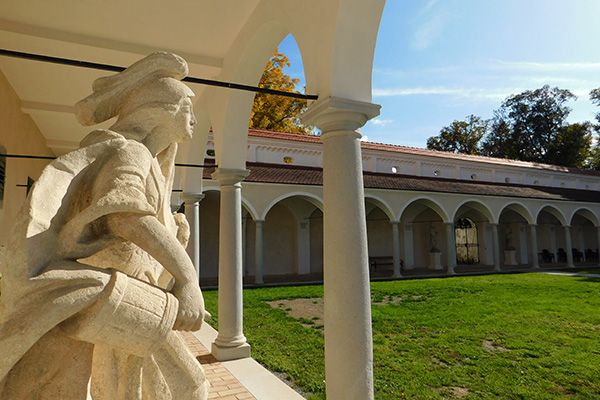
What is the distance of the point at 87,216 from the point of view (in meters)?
1.55

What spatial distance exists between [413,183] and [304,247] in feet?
24.6

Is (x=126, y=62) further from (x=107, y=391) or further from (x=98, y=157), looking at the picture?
(x=107, y=391)

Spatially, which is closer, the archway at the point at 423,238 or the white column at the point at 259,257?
the white column at the point at 259,257

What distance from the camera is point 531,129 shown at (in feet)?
151

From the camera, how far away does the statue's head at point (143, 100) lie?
1.96 m

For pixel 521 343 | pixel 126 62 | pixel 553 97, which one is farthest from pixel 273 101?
pixel 553 97

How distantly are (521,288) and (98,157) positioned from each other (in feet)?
54.5

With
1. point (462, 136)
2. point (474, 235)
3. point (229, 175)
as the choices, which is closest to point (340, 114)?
point (229, 175)

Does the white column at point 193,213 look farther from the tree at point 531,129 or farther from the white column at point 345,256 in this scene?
the tree at point 531,129

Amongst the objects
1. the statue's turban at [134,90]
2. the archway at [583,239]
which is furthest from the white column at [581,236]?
the statue's turban at [134,90]

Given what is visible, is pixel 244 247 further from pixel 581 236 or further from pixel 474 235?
pixel 581 236

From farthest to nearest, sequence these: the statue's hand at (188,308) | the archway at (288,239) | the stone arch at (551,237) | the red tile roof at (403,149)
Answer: the stone arch at (551,237)
the archway at (288,239)
the red tile roof at (403,149)
the statue's hand at (188,308)

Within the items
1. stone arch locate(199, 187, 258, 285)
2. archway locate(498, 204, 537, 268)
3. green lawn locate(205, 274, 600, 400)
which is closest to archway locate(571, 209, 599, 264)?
archway locate(498, 204, 537, 268)

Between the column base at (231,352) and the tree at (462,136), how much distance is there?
44812mm
